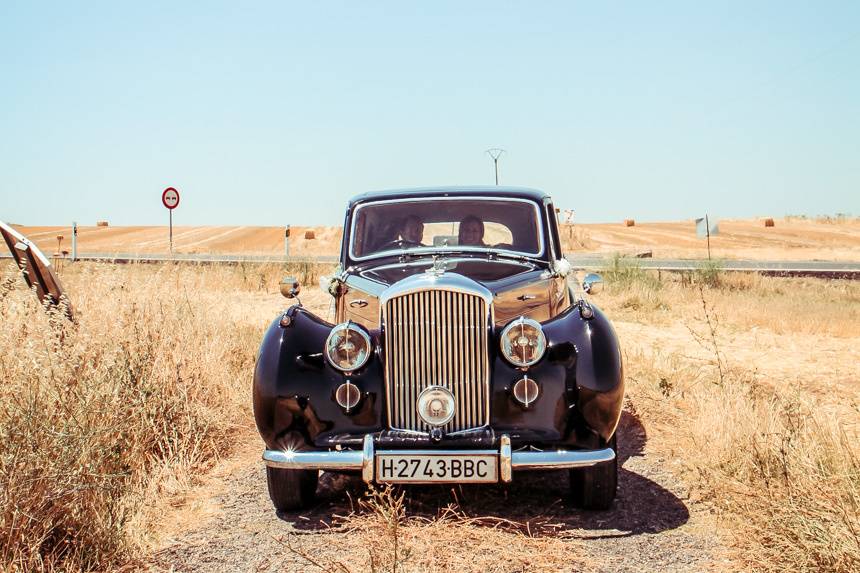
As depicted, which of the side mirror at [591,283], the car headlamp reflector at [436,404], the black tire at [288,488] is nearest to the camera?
the car headlamp reflector at [436,404]

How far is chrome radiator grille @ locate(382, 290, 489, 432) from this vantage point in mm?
4469

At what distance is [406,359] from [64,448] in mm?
1755

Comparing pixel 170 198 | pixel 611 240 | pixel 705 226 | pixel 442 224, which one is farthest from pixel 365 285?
pixel 611 240

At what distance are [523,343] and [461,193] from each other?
2.03m

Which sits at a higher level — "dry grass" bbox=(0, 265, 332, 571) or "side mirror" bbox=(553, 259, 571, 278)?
"side mirror" bbox=(553, 259, 571, 278)

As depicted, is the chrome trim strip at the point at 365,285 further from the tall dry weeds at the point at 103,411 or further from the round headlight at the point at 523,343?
the tall dry weeds at the point at 103,411

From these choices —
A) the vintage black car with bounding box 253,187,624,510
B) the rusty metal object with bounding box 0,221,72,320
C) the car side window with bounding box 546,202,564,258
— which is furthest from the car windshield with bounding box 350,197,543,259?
the rusty metal object with bounding box 0,221,72,320

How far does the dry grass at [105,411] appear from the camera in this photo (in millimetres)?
3857

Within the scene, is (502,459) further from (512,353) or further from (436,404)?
(512,353)

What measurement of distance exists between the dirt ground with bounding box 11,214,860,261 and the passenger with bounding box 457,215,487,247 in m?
24.9

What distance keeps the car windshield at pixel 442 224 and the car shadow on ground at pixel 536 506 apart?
1675 millimetres

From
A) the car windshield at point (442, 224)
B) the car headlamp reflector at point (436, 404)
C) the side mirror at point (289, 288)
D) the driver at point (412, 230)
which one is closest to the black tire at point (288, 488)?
the car headlamp reflector at point (436, 404)

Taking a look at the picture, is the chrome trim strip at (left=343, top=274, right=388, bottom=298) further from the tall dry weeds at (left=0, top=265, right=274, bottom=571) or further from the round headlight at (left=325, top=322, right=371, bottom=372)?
the tall dry weeds at (left=0, top=265, right=274, bottom=571)

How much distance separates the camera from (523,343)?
4504 millimetres
